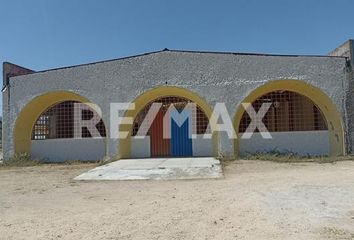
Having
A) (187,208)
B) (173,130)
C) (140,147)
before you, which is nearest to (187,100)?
(173,130)

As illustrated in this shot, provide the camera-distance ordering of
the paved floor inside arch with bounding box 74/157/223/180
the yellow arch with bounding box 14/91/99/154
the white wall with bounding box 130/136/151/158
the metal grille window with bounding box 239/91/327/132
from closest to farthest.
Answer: the paved floor inside arch with bounding box 74/157/223/180 → the metal grille window with bounding box 239/91/327/132 → the yellow arch with bounding box 14/91/99/154 → the white wall with bounding box 130/136/151/158

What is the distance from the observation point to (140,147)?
1532 centimetres

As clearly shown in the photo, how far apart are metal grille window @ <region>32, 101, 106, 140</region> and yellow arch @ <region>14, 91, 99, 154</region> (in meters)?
0.29

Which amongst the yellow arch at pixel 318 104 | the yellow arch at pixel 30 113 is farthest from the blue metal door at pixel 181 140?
the yellow arch at pixel 30 113

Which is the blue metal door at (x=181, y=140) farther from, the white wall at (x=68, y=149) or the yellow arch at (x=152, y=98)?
the white wall at (x=68, y=149)

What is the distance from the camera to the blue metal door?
A: 15.2m

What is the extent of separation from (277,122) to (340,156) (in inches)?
110

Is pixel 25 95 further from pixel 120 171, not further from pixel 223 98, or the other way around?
pixel 223 98

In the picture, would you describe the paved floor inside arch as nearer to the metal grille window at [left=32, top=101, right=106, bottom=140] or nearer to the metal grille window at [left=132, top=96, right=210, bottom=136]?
the metal grille window at [left=132, top=96, right=210, bottom=136]

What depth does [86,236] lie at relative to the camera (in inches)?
182

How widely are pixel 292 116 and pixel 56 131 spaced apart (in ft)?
34.2

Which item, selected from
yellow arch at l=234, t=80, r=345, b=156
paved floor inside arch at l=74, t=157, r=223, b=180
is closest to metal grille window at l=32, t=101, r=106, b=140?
paved floor inside arch at l=74, t=157, r=223, b=180

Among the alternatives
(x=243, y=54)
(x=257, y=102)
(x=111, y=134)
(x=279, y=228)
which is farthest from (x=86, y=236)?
(x=257, y=102)

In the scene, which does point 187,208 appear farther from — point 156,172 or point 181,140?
point 181,140
